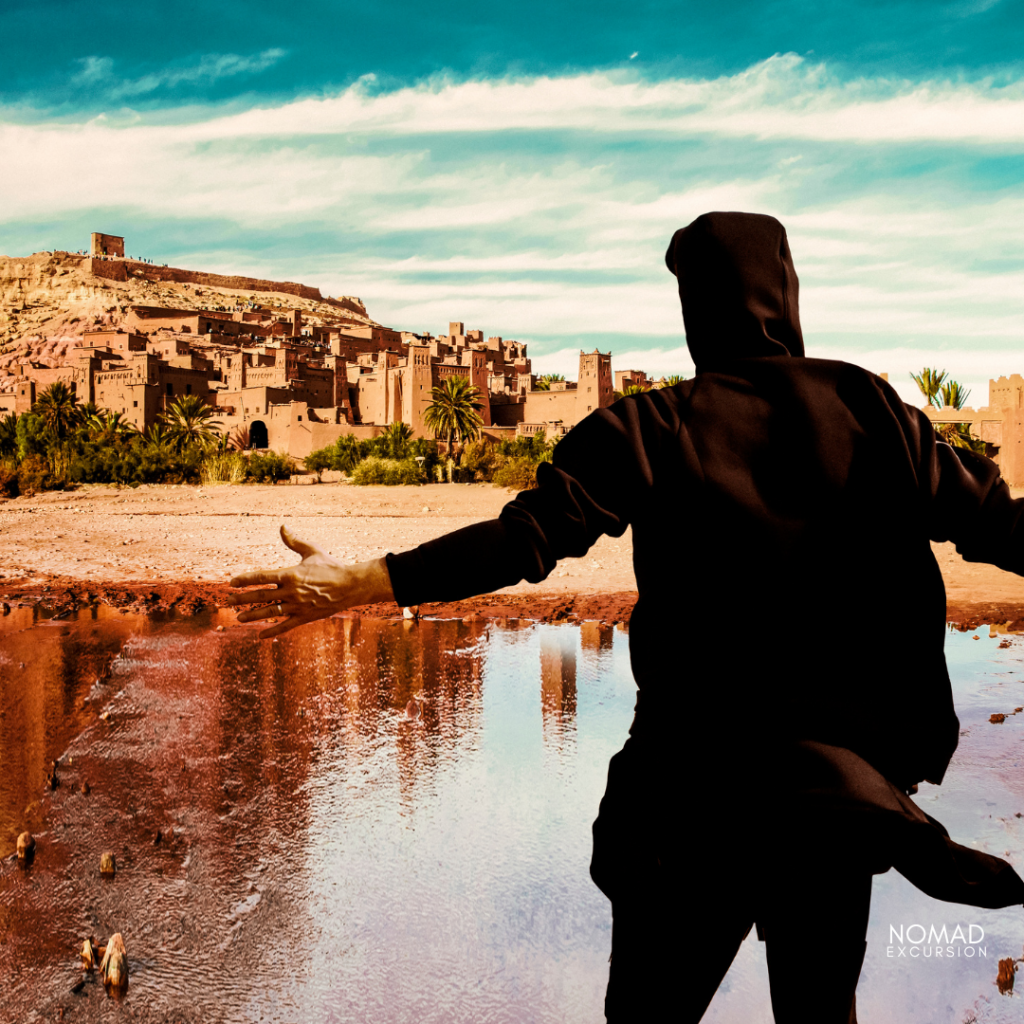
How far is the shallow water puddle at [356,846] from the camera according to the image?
2.85 m

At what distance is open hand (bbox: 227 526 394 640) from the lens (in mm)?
1571

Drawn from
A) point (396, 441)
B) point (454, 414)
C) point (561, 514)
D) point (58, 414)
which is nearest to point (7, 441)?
point (58, 414)

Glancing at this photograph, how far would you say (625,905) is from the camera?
157cm

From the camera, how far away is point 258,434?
2175 inches

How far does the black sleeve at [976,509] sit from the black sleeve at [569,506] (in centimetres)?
47

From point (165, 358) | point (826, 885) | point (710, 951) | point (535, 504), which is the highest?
point (165, 358)

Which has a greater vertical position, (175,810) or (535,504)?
(535,504)

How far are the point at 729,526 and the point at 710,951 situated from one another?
0.72m

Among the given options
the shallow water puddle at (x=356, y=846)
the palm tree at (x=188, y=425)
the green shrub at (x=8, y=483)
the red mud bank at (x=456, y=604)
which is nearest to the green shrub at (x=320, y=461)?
the palm tree at (x=188, y=425)

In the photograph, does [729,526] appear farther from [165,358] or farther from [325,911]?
[165,358]

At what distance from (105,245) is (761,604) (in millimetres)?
123965

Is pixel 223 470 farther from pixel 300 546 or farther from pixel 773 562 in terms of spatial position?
pixel 773 562

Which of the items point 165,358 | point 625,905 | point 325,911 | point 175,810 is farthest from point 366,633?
point 165,358

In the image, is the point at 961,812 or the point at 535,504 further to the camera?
the point at 961,812
